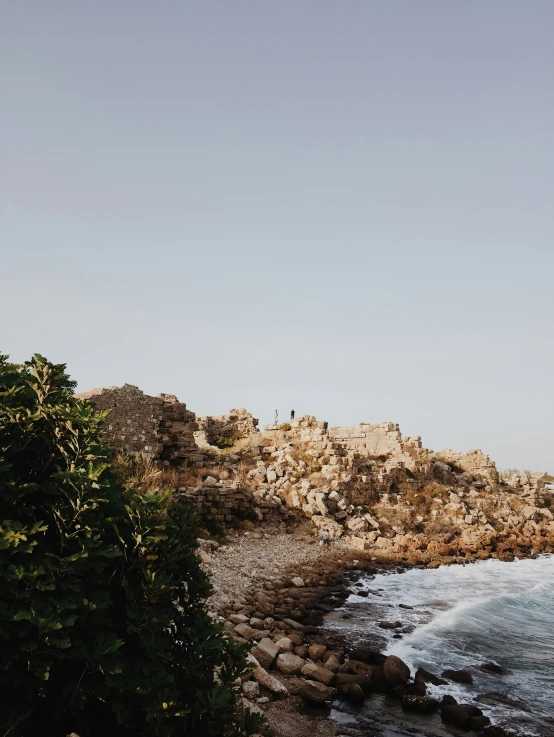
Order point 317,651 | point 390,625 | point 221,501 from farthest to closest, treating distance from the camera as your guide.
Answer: point 221,501
point 390,625
point 317,651

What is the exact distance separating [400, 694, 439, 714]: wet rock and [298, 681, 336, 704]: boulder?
1.23m

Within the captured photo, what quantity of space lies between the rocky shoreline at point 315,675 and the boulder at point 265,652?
2 cm

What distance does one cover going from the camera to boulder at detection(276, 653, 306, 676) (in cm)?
936

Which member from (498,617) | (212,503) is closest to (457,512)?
(498,617)

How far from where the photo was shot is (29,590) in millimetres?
3561

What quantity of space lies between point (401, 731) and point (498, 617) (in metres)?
8.23

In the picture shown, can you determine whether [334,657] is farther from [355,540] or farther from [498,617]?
[355,540]

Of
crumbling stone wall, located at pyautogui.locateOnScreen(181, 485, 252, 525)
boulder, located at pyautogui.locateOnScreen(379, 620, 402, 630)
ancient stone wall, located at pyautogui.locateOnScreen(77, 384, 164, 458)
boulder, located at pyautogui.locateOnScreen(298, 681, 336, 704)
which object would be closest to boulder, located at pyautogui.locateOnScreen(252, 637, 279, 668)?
boulder, located at pyautogui.locateOnScreen(298, 681, 336, 704)

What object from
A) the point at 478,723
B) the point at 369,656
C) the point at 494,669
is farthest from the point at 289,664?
the point at 494,669

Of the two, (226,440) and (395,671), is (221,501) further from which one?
(226,440)

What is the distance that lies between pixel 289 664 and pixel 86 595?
6.91 metres

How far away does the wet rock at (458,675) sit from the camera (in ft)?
32.5

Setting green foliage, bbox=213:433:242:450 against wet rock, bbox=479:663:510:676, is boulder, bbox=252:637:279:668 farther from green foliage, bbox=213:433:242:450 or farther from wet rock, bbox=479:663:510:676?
green foliage, bbox=213:433:242:450

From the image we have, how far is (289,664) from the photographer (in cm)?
942
